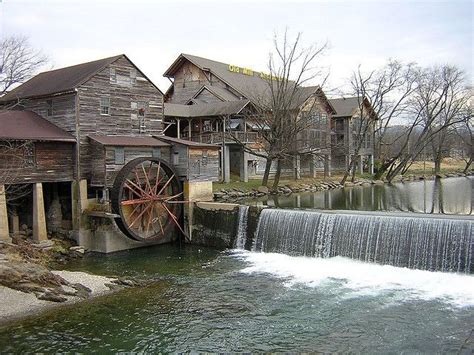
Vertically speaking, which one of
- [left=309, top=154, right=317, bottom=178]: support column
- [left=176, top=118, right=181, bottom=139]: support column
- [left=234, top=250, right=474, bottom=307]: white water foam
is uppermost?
[left=176, top=118, right=181, bottom=139]: support column

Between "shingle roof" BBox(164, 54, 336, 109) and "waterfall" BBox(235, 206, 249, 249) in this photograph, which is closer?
"waterfall" BBox(235, 206, 249, 249)

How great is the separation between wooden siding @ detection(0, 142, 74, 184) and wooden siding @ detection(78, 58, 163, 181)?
0.66m

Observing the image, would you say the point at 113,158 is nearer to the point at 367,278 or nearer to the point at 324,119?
the point at 367,278

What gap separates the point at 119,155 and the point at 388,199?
61.1 ft

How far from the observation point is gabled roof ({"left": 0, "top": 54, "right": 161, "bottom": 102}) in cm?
2214

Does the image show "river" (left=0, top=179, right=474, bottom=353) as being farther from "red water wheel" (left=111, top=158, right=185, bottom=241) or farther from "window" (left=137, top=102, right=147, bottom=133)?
"window" (left=137, top=102, right=147, bottom=133)

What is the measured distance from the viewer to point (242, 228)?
21.5 metres

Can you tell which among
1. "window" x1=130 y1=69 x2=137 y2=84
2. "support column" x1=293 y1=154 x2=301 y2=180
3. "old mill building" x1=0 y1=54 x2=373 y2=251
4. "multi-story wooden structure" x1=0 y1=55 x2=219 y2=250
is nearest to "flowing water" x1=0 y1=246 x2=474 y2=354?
"old mill building" x1=0 y1=54 x2=373 y2=251

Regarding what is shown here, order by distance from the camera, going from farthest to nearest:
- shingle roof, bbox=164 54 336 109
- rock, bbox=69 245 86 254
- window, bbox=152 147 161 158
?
1. shingle roof, bbox=164 54 336 109
2. window, bbox=152 147 161 158
3. rock, bbox=69 245 86 254

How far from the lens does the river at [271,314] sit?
35.2 feet

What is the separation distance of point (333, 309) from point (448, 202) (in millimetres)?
19220

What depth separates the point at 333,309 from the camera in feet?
41.8

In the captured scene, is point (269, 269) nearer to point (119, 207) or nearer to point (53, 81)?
point (119, 207)

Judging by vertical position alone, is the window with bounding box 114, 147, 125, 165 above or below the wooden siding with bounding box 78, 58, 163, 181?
below
